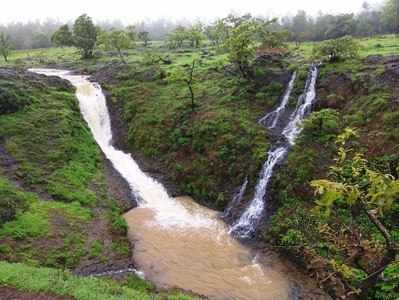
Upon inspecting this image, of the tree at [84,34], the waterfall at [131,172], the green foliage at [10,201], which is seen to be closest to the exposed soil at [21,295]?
the green foliage at [10,201]

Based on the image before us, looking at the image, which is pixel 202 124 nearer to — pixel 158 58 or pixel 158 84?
pixel 158 84

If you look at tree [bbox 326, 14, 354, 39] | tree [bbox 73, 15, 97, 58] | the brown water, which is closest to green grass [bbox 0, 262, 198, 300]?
the brown water

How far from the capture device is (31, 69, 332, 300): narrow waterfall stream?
60.2ft

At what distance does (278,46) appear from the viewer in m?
38.5

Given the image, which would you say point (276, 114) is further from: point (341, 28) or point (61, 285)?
Answer: point (341, 28)

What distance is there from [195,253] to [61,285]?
27.6ft

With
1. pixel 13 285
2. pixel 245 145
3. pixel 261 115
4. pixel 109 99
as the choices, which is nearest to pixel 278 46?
pixel 261 115

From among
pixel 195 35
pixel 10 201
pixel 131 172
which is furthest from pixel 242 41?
pixel 195 35

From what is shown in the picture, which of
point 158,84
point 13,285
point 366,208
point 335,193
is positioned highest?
point 335,193

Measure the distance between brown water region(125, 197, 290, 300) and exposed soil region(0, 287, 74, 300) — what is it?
19.8 feet

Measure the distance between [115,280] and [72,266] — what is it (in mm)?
2495

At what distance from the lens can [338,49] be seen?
33.2 meters

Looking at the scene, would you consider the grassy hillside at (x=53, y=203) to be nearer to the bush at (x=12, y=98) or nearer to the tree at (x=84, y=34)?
the bush at (x=12, y=98)

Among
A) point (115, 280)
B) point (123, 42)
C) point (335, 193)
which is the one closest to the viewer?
point (335, 193)
